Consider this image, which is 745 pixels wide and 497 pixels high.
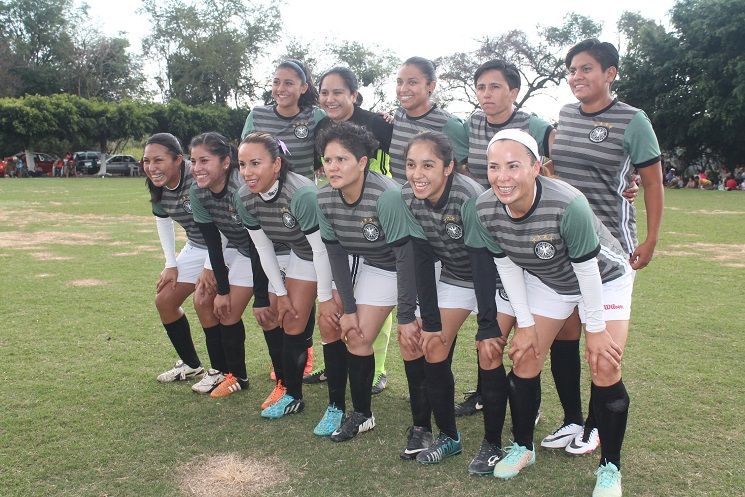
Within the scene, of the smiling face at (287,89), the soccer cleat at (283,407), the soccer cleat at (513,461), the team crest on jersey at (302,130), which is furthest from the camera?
the team crest on jersey at (302,130)

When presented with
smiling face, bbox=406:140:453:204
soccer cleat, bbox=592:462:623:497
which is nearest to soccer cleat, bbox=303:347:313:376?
smiling face, bbox=406:140:453:204

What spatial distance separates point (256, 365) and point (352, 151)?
8.21 ft

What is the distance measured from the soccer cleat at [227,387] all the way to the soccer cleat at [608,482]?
2696 mm

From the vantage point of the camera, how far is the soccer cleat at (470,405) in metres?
4.54

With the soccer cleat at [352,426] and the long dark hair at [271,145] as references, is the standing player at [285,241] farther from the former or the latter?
the soccer cleat at [352,426]

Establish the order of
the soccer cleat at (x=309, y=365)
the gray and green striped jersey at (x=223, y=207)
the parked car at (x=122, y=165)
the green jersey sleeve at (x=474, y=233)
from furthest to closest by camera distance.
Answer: the parked car at (x=122, y=165), the soccer cleat at (x=309, y=365), the gray and green striped jersey at (x=223, y=207), the green jersey sleeve at (x=474, y=233)

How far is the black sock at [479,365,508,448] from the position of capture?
3.63 meters

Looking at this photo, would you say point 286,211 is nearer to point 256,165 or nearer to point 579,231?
point 256,165

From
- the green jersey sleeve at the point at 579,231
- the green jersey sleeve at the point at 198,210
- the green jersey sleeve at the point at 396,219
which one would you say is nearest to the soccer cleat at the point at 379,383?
the green jersey sleeve at the point at 396,219

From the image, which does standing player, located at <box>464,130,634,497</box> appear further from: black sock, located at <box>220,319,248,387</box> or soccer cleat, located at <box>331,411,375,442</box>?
black sock, located at <box>220,319,248,387</box>

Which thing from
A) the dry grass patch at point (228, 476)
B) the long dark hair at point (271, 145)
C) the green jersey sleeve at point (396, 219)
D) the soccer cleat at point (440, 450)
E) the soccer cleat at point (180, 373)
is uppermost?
the long dark hair at point (271, 145)

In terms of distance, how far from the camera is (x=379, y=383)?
502 cm

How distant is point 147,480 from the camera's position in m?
3.54

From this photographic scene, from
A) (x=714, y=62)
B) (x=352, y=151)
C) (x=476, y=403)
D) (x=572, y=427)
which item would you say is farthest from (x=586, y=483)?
(x=714, y=62)
